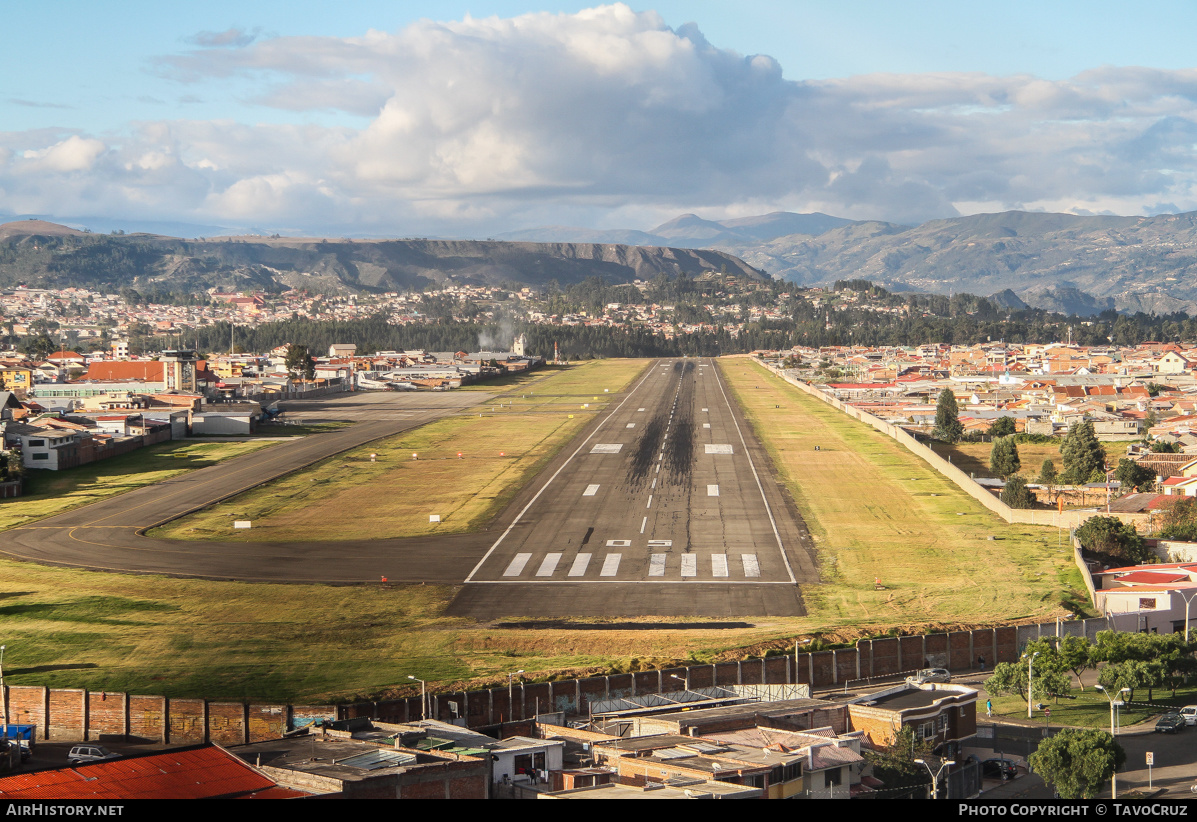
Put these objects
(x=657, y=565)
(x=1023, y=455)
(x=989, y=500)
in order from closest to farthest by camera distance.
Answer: (x=657, y=565) → (x=989, y=500) → (x=1023, y=455)

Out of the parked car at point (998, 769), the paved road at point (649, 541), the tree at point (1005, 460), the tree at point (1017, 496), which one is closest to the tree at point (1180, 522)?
the tree at point (1017, 496)

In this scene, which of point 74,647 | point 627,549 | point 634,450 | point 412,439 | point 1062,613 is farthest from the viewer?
point 412,439

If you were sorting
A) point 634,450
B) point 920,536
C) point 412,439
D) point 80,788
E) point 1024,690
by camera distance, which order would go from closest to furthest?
1. point 80,788
2. point 1024,690
3. point 920,536
4. point 634,450
5. point 412,439

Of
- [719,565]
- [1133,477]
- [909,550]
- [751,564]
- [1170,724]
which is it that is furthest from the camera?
[1133,477]

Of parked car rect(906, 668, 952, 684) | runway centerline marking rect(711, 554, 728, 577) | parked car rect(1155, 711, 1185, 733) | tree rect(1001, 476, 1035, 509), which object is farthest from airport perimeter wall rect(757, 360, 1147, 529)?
parked car rect(1155, 711, 1185, 733)

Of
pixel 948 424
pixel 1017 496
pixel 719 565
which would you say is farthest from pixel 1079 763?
pixel 948 424

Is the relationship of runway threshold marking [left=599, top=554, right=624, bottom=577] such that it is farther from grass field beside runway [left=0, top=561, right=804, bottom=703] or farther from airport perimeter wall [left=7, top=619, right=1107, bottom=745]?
airport perimeter wall [left=7, top=619, right=1107, bottom=745]

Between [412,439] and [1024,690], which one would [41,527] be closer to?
[412,439]

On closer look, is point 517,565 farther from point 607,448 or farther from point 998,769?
point 607,448

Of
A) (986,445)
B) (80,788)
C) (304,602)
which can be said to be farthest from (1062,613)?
(986,445)
